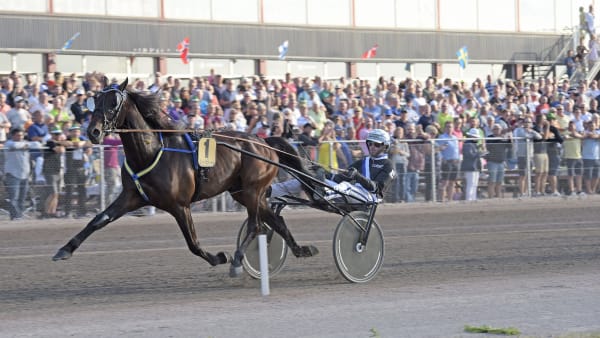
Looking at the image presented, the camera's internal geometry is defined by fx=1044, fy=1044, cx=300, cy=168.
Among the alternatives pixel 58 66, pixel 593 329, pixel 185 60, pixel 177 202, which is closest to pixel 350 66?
pixel 185 60

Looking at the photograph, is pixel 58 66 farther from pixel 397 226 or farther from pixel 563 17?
pixel 563 17

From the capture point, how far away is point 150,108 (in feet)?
31.7

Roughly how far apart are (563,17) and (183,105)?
67.5ft

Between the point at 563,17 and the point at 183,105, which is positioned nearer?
the point at 183,105

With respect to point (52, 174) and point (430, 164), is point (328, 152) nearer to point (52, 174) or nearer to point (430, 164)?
point (430, 164)

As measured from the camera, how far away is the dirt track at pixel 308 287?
7523 mm

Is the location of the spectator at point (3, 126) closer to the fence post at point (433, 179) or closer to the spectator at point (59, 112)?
the spectator at point (59, 112)

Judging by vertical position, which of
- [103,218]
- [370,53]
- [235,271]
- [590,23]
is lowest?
[235,271]

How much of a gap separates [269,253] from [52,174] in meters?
6.53

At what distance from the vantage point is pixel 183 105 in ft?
58.8

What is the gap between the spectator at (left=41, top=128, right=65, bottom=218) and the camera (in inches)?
616

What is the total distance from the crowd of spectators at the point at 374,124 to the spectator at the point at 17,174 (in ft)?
0.13

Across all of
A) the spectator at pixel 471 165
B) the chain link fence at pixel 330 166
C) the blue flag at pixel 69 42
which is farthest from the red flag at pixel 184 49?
the spectator at pixel 471 165

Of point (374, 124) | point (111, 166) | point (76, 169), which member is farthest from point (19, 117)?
point (374, 124)
